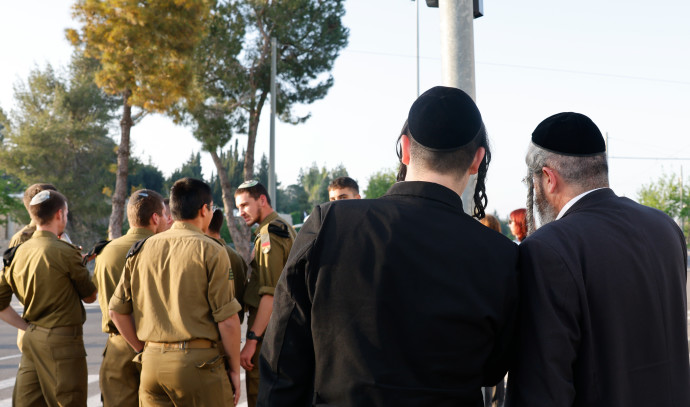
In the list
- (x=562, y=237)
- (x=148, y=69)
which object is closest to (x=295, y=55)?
(x=148, y=69)

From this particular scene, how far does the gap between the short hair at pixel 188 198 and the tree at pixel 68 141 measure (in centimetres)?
3829

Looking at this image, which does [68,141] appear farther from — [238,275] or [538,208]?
[538,208]

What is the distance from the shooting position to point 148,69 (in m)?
19.5

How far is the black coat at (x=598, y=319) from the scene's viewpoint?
1.98 metres

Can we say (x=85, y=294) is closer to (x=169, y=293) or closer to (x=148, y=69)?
(x=169, y=293)

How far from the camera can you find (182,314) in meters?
3.89

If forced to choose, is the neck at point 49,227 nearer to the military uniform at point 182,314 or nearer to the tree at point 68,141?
the military uniform at point 182,314

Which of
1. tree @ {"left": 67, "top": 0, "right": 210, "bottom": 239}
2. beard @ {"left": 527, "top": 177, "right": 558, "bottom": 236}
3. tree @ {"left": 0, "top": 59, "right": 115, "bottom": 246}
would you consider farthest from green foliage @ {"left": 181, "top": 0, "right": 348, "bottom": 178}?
beard @ {"left": 527, "top": 177, "right": 558, "bottom": 236}

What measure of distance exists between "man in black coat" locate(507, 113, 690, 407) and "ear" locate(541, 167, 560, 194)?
4cm

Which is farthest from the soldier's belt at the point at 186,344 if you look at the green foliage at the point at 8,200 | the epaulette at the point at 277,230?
the green foliage at the point at 8,200

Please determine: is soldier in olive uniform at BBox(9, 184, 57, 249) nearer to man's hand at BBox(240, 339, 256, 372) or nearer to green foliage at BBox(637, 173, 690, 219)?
man's hand at BBox(240, 339, 256, 372)

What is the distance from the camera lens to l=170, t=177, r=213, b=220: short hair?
425 cm

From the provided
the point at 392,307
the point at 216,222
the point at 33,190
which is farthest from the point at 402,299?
the point at 33,190

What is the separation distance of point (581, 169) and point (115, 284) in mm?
3466
